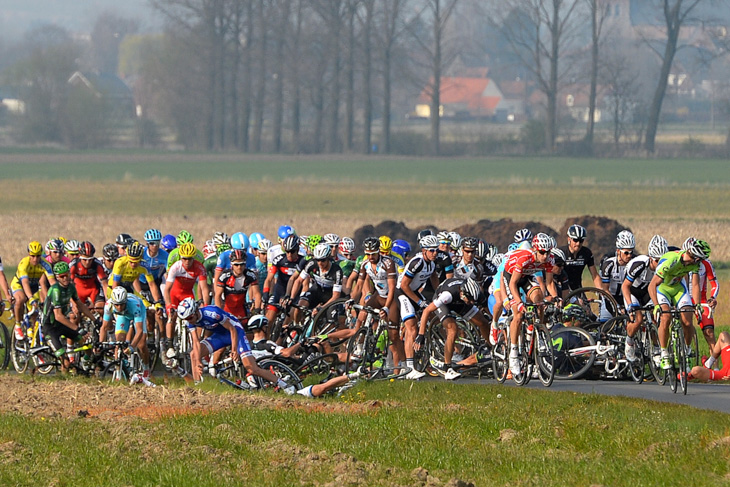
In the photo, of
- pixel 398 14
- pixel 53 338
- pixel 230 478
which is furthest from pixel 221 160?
pixel 230 478

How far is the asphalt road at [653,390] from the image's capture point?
16.2 metres

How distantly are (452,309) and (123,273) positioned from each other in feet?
16.1

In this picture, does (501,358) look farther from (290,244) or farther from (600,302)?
(290,244)

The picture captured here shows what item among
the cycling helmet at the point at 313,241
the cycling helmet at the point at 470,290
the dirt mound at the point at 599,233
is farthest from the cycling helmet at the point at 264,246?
the dirt mound at the point at 599,233

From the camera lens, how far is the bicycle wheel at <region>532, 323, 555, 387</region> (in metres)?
17.3

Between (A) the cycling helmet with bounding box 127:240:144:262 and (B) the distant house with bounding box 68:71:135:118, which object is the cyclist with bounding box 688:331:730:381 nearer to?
(A) the cycling helmet with bounding box 127:240:144:262

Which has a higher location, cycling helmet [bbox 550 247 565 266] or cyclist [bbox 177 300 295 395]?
cycling helmet [bbox 550 247 565 266]

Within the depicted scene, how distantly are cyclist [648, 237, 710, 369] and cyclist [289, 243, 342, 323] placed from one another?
15.8ft

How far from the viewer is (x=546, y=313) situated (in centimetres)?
1819

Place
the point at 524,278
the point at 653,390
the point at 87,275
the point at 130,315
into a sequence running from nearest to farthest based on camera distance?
the point at 653,390
the point at 524,278
the point at 130,315
the point at 87,275

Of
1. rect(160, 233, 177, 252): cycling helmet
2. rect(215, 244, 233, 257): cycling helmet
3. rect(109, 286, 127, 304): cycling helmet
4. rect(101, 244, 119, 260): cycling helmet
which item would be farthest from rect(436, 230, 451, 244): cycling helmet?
rect(101, 244, 119, 260): cycling helmet

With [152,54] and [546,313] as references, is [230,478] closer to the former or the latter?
[546,313]

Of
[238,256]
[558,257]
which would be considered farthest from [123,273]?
[558,257]

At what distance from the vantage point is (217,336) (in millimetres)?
17469
